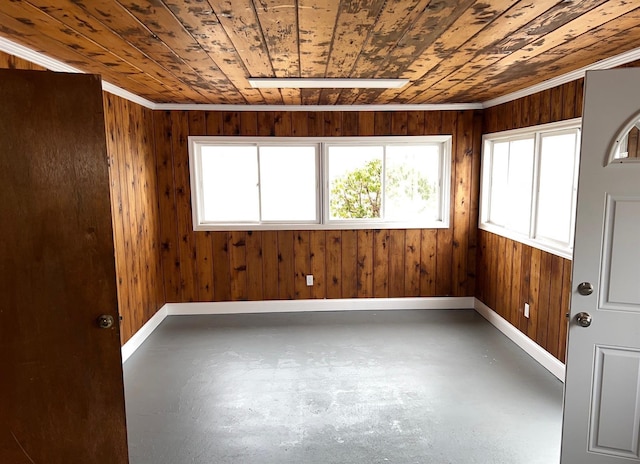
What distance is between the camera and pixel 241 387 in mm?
3346

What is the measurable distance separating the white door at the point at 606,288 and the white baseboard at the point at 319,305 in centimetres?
293

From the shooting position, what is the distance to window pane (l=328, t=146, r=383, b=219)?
16.2 feet

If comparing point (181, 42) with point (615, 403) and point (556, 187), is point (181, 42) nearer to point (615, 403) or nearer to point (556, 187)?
point (615, 403)

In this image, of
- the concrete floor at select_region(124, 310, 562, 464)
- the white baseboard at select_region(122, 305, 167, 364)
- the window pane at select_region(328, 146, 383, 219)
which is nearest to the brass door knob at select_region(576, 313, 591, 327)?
the concrete floor at select_region(124, 310, 562, 464)

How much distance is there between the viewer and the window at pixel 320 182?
15.9 ft

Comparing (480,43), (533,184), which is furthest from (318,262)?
(480,43)

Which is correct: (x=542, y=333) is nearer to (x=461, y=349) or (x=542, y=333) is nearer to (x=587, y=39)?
(x=461, y=349)

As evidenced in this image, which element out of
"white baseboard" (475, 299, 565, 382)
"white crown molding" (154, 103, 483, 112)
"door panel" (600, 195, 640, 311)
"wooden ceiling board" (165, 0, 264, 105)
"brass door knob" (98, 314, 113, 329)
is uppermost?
"white crown molding" (154, 103, 483, 112)

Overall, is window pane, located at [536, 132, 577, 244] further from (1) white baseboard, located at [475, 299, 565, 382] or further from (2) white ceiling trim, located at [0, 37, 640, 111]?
(1) white baseboard, located at [475, 299, 565, 382]

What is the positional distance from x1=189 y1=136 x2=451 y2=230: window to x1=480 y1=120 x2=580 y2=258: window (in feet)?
1.59

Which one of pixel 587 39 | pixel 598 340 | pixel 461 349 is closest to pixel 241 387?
pixel 461 349

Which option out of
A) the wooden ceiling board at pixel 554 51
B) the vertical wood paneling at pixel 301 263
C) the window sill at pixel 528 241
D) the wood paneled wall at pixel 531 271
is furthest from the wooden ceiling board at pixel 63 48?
the window sill at pixel 528 241

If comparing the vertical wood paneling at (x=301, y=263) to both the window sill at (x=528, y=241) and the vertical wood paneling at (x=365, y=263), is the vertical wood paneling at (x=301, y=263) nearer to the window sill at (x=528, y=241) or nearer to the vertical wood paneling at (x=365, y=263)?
the vertical wood paneling at (x=365, y=263)

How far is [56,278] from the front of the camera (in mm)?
1904
